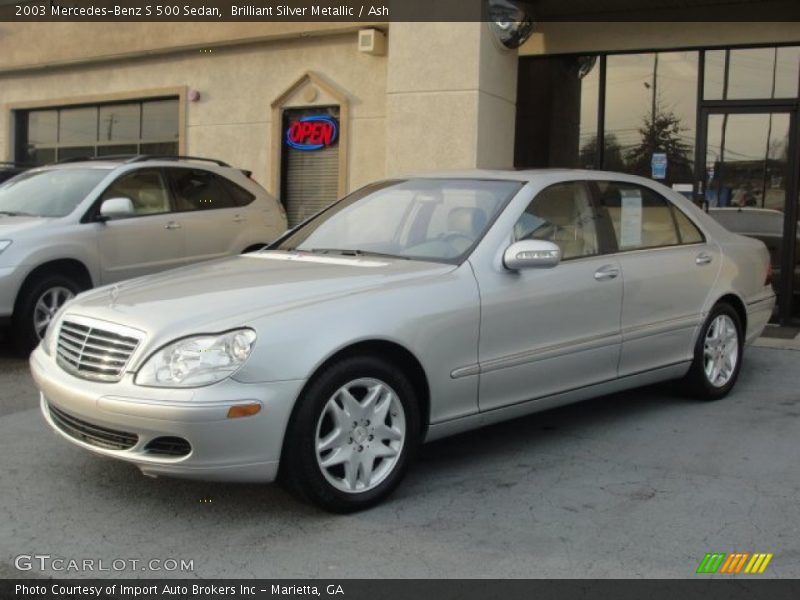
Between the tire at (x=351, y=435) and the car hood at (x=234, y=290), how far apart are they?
387mm

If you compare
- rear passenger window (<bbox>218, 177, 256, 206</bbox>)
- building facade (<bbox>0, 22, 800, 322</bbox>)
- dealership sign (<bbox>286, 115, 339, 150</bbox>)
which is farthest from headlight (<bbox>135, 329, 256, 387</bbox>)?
dealership sign (<bbox>286, 115, 339, 150</bbox>)

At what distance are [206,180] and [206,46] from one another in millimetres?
5144

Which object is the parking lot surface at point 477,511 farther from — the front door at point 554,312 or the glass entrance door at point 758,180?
the glass entrance door at point 758,180

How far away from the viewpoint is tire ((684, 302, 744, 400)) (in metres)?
5.86

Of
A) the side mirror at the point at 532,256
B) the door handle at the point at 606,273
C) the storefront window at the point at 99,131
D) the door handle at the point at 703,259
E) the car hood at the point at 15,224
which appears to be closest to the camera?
the side mirror at the point at 532,256

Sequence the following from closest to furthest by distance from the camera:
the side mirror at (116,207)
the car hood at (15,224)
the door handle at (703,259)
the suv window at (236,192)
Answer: the door handle at (703,259)
the car hood at (15,224)
the side mirror at (116,207)
the suv window at (236,192)

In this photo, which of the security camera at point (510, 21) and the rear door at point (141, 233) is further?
the security camera at point (510, 21)

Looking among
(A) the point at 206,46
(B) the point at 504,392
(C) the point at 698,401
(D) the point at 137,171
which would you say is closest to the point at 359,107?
(A) the point at 206,46

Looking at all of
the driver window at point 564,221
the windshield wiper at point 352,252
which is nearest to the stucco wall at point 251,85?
the driver window at point 564,221

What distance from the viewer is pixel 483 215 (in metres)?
4.81

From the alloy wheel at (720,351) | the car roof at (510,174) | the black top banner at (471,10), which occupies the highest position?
the black top banner at (471,10)

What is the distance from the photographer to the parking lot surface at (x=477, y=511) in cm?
355

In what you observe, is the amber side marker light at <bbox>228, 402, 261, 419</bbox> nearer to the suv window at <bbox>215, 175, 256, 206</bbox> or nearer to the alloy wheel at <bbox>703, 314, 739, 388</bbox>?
the alloy wheel at <bbox>703, 314, 739, 388</bbox>

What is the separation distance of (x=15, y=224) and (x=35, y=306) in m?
0.69
